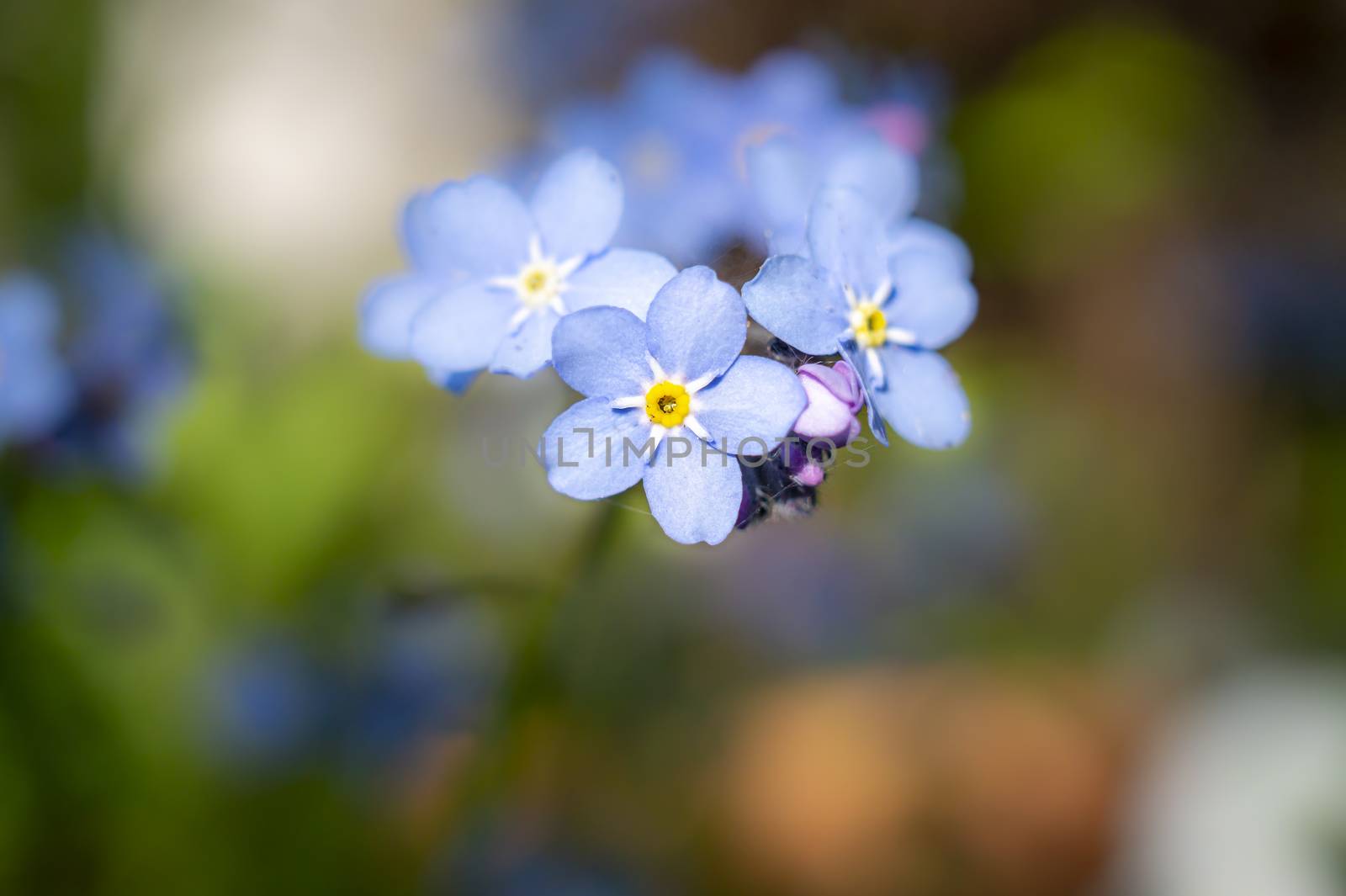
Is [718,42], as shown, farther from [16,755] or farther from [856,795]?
[16,755]

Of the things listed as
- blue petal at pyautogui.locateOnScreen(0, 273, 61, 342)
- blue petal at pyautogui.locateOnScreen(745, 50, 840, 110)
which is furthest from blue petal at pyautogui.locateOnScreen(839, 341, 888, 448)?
blue petal at pyautogui.locateOnScreen(0, 273, 61, 342)

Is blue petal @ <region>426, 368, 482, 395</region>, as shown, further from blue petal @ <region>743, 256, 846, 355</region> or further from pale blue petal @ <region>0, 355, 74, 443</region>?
pale blue petal @ <region>0, 355, 74, 443</region>

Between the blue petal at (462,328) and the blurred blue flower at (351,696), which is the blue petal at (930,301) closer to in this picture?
the blue petal at (462,328)

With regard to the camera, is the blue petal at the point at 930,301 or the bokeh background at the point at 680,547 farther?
the bokeh background at the point at 680,547

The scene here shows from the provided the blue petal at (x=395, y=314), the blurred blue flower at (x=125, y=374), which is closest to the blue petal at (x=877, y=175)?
the blue petal at (x=395, y=314)

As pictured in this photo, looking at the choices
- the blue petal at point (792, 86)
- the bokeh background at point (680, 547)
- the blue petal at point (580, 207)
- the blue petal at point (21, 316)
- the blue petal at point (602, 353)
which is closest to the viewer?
the blue petal at point (602, 353)

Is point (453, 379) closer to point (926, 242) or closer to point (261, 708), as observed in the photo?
point (926, 242)

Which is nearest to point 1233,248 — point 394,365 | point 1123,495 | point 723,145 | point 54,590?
point 1123,495
